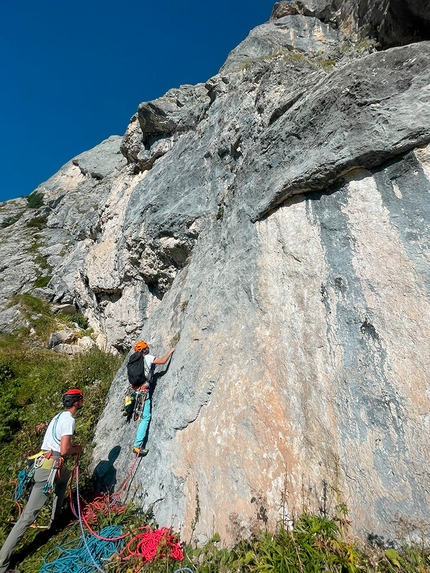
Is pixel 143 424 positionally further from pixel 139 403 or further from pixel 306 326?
pixel 306 326

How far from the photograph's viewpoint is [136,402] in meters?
7.02

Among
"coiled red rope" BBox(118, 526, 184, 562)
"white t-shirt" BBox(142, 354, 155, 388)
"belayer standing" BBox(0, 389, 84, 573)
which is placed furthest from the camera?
"white t-shirt" BBox(142, 354, 155, 388)

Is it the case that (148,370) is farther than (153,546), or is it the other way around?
(148,370)

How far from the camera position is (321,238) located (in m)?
5.62

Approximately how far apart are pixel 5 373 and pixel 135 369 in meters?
6.91

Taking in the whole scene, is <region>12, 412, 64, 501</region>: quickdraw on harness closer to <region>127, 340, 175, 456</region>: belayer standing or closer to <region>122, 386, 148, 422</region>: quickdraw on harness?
<region>127, 340, 175, 456</region>: belayer standing

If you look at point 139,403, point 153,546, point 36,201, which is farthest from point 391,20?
point 36,201

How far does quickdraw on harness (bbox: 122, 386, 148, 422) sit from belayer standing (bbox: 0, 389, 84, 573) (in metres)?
1.70

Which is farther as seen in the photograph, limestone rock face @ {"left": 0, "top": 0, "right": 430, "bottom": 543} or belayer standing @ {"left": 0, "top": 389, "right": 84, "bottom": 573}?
belayer standing @ {"left": 0, "top": 389, "right": 84, "bottom": 573}

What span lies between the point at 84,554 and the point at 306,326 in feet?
16.9

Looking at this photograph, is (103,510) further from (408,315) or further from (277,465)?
(408,315)

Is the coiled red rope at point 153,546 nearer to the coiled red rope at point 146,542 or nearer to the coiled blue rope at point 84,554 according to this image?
the coiled red rope at point 146,542

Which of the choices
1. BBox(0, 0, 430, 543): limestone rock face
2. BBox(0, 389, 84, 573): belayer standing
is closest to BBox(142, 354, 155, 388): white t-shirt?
BBox(0, 0, 430, 543): limestone rock face

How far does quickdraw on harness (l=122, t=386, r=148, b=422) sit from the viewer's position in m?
6.92
